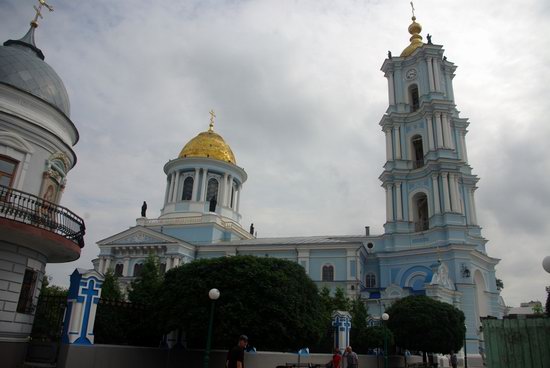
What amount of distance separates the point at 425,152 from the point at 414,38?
46.3 ft

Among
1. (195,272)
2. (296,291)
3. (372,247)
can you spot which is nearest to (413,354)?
(372,247)

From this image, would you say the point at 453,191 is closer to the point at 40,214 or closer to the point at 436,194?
the point at 436,194

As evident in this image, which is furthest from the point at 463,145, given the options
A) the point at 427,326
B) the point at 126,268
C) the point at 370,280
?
the point at 126,268

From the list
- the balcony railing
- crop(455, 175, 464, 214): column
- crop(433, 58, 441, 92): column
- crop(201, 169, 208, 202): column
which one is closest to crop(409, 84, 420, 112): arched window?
crop(433, 58, 441, 92): column

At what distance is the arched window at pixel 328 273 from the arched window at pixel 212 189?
1468 centimetres

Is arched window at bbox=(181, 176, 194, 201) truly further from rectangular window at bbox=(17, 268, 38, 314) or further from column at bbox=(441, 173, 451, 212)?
rectangular window at bbox=(17, 268, 38, 314)

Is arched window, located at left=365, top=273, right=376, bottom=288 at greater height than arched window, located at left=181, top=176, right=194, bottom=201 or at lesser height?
lesser

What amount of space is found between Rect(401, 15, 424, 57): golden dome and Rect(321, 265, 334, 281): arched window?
937 inches

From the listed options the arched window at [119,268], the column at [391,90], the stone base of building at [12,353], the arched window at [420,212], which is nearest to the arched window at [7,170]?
the stone base of building at [12,353]

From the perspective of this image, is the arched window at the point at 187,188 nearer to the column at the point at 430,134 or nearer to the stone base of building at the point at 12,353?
the column at the point at 430,134

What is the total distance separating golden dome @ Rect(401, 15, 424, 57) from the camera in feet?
155

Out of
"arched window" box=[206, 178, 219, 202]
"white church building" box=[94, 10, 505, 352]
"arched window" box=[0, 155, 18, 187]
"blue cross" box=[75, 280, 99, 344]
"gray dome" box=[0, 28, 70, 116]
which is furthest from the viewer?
"arched window" box=[206, 178, 219, 202]

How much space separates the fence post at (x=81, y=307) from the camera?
13.6 m

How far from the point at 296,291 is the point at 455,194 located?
26.3m
